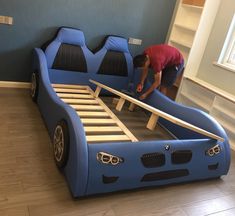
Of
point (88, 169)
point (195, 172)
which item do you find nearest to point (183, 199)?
point (195, 172)

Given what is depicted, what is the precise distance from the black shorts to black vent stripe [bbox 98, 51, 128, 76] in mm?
626

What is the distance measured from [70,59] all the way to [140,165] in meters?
2.06

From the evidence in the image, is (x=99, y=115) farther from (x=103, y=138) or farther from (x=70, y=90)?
(x=70, y=90)

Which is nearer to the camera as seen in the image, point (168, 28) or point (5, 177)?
point (5, 177)

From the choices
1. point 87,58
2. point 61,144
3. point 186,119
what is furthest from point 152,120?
point 87,58

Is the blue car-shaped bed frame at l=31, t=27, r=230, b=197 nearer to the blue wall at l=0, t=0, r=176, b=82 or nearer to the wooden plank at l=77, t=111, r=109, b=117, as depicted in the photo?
the wooden plank at l=77, t=111, r=109, b=117

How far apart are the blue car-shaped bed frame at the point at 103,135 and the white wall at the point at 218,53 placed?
3.23ft

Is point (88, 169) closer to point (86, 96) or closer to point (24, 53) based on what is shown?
point (86, 96)

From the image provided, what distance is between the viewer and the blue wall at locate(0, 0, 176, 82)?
3357mm

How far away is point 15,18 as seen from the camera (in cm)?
331

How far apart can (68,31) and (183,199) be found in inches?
98.9

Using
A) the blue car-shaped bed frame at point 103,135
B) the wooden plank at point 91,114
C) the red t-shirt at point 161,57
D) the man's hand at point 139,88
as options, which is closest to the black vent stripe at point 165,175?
the blue car-shaped bed frame at point 103,135

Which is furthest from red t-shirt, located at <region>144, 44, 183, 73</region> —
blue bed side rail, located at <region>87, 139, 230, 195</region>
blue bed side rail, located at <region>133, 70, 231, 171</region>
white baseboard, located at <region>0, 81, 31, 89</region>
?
white baseboard, located at <region>0, 81, 31, 89</region>

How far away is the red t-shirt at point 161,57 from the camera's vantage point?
317 cm
